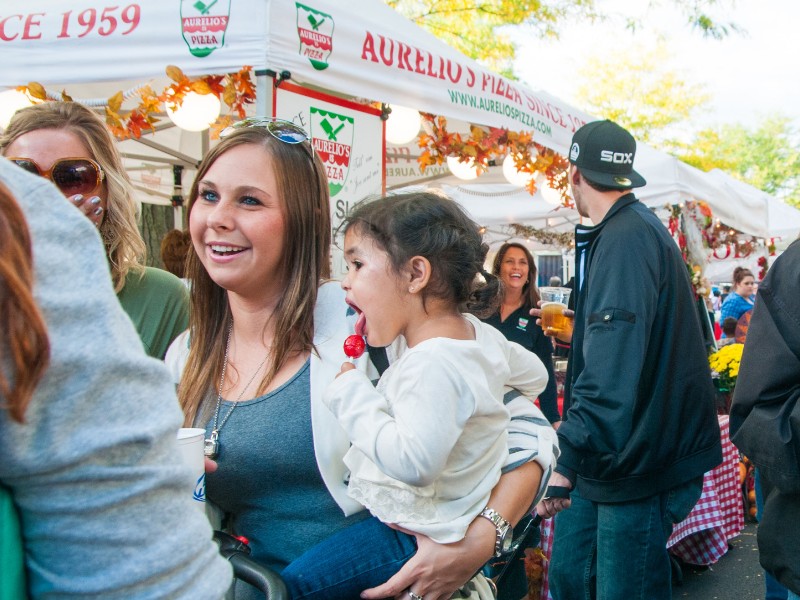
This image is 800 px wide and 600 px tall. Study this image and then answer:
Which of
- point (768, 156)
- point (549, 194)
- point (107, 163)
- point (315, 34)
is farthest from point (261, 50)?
point (768, 156)

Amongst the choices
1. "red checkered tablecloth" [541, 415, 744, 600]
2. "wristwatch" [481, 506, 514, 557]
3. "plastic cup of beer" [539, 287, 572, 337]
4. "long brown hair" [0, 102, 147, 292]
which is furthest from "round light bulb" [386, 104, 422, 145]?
"wristwatch" [481, 506, 514, 557]

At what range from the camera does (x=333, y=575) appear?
1376 mm

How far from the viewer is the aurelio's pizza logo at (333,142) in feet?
10.8

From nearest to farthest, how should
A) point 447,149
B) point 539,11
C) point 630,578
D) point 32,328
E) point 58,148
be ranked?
1. point 32,328
2. point 58,148
3. point 630,578
4. point 447,149
5. point 539,11

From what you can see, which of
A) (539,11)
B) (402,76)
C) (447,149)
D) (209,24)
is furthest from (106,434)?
(539,11)

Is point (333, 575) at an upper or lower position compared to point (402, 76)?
lower

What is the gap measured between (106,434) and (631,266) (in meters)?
2.35

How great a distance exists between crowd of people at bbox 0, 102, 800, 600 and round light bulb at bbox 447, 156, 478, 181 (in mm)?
2931

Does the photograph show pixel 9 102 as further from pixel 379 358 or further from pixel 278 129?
pixel 379 358

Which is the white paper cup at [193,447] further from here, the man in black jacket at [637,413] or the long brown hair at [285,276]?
the man in black jacket at [637,413]

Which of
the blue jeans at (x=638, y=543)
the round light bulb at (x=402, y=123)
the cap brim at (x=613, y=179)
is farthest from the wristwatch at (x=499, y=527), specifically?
the round light bulb at (x=402, y=123)

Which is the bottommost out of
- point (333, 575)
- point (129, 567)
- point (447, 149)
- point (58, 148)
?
point (333, 575)

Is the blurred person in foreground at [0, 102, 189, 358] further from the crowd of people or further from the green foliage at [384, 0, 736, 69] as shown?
the green foliage at [384, 0, 736, 69]

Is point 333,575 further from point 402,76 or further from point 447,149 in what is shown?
point 447,149
